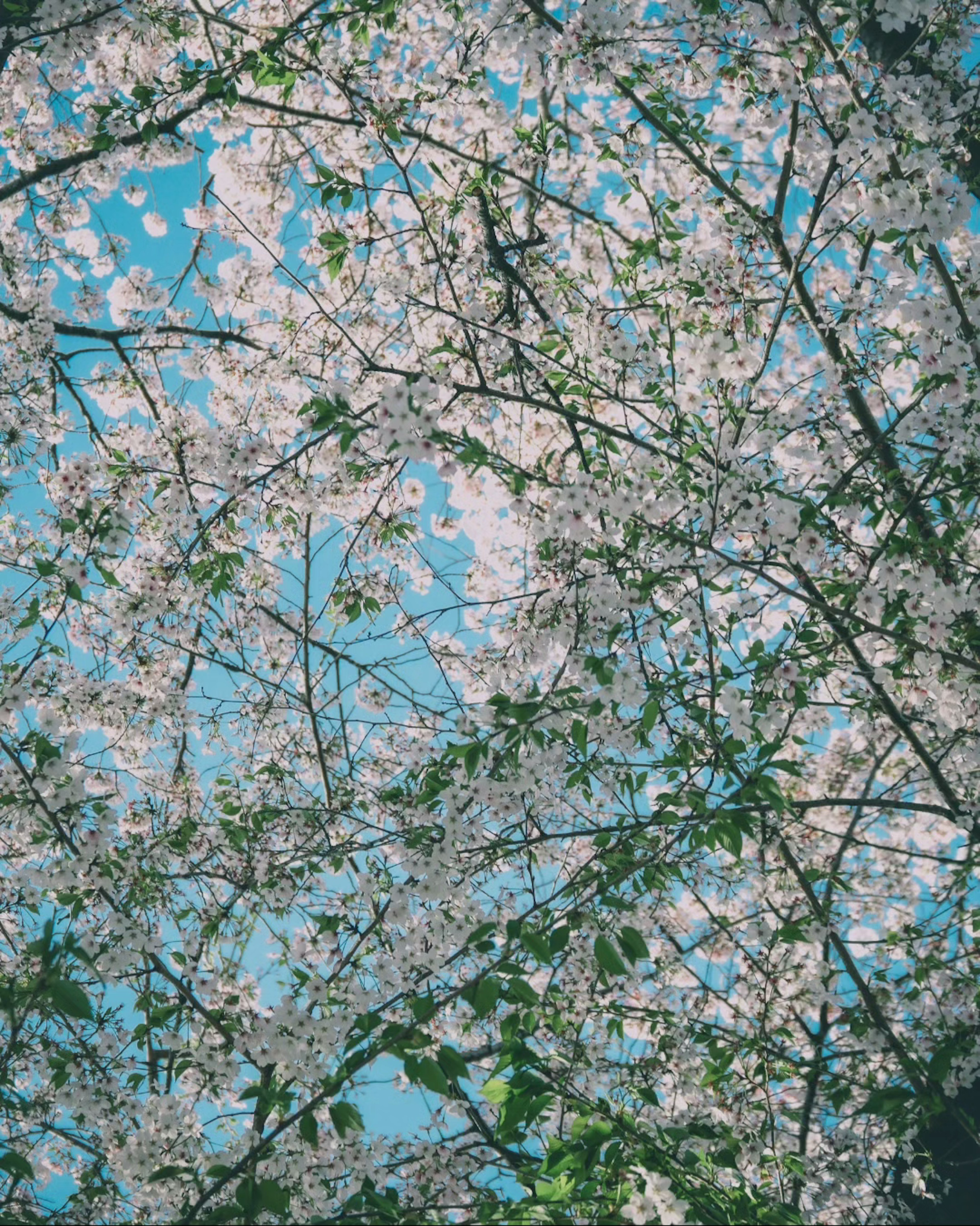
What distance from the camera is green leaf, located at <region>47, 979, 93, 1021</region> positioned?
1971mm

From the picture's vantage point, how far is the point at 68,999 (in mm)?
1987

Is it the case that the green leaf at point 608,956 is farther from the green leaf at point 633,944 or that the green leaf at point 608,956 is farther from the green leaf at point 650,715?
the green leaf at point 650,715

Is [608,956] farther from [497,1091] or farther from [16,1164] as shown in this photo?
[16,1164]

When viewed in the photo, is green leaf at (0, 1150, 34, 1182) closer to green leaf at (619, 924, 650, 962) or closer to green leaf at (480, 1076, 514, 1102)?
green leaf at (480, 1076, 514, 1102)

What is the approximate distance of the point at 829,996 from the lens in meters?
4.49

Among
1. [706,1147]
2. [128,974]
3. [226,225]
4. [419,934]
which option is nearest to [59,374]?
[226,225]

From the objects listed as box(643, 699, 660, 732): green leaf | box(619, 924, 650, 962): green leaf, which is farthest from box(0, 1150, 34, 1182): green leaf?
box(643, 699, 660, 732): green leaf

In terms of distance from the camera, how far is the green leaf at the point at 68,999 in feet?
6.47

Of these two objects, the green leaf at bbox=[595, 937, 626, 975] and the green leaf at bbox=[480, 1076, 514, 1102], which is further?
the green leaf at bbox=[480, 1076, 514, 1102]

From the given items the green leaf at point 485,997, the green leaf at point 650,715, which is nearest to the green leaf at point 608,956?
the green leaf at point 485,997

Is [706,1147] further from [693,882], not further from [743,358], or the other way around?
[743,358]

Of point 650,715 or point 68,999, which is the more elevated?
point 650,715

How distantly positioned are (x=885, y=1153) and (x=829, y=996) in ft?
4.73

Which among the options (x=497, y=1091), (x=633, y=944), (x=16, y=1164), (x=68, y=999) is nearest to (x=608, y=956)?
(x=633, y=944)
